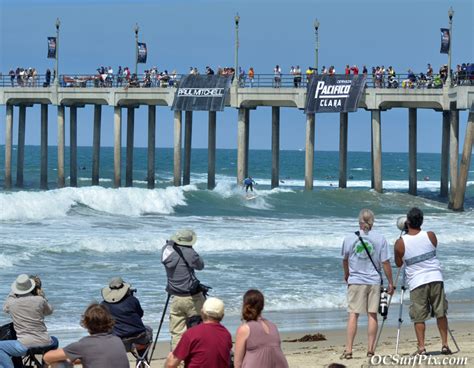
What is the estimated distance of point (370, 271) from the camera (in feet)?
39.9

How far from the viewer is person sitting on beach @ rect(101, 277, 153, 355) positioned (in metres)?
11.3

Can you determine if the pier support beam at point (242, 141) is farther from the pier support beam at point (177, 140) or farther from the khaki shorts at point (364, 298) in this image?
the khaki shorts at point (364, 298)

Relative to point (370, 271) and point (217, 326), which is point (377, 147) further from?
point (217, 326)

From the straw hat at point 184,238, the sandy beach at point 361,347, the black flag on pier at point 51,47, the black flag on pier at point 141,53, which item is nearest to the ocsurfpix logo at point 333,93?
the black flag on pier at point 141,53

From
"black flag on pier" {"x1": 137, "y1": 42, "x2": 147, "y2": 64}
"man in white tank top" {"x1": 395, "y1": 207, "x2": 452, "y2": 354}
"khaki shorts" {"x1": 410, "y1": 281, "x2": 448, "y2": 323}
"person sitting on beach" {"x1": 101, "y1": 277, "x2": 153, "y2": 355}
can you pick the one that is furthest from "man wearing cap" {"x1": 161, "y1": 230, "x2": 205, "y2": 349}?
"black flag on pier" {"x1": 137, "y1": 42, "x2": 147, "y2": 64}

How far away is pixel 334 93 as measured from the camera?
1668 inches

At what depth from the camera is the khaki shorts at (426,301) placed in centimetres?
1188

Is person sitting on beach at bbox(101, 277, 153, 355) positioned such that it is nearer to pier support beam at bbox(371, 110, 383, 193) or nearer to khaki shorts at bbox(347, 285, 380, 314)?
khaki shorts at bbox(347, 285, 380, 314)

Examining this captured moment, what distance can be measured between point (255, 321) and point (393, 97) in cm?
3287

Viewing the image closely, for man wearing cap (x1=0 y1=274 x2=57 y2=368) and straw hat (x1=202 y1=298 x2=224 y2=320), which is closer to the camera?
straw hat (x1=202 y1=298 x2=224 y2=320)

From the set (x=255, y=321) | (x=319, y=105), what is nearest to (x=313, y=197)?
(x=319, y=105)

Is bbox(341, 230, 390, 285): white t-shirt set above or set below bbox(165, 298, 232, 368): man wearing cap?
above

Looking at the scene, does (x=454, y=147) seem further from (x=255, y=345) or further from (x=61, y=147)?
(x=255, y=345)

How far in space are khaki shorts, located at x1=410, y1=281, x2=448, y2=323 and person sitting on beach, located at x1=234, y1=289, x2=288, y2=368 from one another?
3.19m
